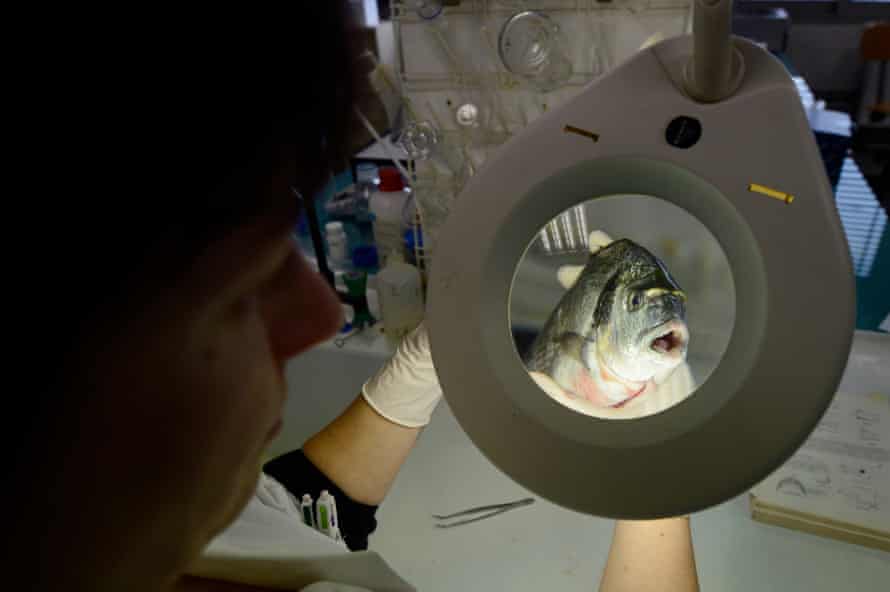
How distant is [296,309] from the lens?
1.25 ft

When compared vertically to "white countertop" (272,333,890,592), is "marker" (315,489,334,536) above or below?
above

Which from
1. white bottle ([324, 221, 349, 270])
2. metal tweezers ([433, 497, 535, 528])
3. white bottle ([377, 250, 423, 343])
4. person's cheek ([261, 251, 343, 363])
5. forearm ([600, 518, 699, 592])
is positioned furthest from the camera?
white bottle ([324, 221, 349, 270])

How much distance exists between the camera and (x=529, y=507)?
0.92 meters

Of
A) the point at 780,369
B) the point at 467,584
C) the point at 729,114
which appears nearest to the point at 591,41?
the point at 729,114

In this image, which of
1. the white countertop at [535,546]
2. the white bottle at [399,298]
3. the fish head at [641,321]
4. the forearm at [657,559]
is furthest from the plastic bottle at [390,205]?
the forearm at [657,559]

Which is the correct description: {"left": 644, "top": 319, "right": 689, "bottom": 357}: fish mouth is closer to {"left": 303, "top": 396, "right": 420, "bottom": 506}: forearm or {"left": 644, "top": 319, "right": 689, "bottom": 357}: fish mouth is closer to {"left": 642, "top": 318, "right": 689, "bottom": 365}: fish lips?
{"left": 642, "top": 318, "right": 689, "bottom": 365}: fish lips

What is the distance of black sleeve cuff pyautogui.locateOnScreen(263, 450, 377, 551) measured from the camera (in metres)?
0.84

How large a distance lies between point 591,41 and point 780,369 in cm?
A: 69

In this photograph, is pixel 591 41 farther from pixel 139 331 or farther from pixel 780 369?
pixel 139 331

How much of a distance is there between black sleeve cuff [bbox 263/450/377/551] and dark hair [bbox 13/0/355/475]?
620mm

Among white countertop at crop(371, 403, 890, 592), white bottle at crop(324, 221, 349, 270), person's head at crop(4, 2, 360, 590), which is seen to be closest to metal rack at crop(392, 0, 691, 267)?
white bottle at crop(324, 221, 349, 270)

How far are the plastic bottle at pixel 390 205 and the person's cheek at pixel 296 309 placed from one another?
0.89 m

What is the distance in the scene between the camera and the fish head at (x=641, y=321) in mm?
607

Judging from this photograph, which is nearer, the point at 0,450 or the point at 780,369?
the point at 0,450
